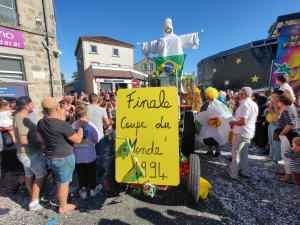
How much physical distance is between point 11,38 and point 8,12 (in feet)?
3.57

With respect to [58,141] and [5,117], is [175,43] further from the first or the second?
[5,117]

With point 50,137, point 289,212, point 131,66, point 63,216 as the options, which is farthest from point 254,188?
point 131,66

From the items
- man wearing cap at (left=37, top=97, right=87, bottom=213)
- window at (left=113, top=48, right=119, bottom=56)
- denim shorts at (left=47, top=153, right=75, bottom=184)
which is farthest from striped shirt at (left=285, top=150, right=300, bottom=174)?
window at (left=113, top=48, right=119, bottom=56)

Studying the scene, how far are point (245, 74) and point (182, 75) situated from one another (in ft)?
18.8

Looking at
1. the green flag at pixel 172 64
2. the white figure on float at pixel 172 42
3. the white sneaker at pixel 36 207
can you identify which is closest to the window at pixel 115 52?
the white figure on float at pixel 172 42

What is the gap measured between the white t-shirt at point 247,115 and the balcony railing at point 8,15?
298 inches

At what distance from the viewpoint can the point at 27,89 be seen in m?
5.50

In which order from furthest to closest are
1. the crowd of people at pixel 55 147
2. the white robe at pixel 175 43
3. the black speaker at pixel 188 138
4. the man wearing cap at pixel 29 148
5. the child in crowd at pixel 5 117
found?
the white robe at pixel 175 43 → the child in crowd at pixel 5 117 → the black speaker at pixel 188 138 → the man wearing cap at pixel 29 148 → the crowd of people at pixel 55 147

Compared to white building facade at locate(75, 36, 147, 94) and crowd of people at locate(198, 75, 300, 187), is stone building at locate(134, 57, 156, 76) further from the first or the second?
crowd of people at locate(198, 75, 300, 187)

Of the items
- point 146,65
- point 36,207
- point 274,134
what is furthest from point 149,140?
point 146,65

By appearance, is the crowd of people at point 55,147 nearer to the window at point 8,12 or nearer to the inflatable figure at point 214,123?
the inflatable figure at point 214,123

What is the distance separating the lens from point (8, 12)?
5207 millimetres

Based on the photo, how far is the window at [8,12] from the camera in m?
5.12

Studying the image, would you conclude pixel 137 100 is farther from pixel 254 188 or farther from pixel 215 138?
pixel 254 188
